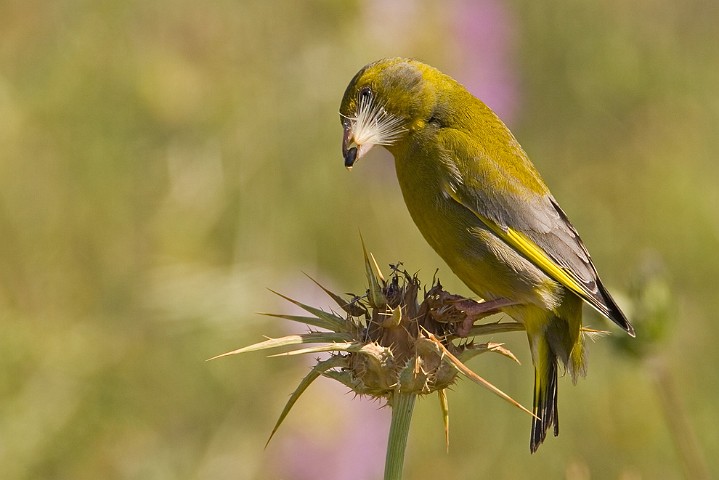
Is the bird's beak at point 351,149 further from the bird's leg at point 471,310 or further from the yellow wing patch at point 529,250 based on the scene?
the bird's leg at point 471,310

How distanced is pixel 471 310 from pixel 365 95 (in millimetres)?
1122

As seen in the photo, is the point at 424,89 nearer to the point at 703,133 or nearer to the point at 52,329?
the point at 52,329

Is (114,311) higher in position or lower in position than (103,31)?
lower

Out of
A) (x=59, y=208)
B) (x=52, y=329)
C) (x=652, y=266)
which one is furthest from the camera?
(x=59, y=208)

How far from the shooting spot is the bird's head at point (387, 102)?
4.25 meters

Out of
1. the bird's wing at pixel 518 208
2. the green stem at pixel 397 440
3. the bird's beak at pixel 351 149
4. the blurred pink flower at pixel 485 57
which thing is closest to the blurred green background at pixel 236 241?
the blurred pink flower at pixel 485 57

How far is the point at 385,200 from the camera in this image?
7.81 meters

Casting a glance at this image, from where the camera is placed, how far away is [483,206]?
432cm

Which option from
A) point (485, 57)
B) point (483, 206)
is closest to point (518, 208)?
point (483, 206)

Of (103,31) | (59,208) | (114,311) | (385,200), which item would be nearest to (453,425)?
→ (385,200)

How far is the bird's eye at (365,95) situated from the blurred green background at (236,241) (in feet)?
6.28

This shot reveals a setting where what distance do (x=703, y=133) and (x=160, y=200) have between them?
13.6 feet

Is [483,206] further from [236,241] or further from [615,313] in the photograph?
[236,241]

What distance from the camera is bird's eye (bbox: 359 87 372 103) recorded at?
4.31 metres
